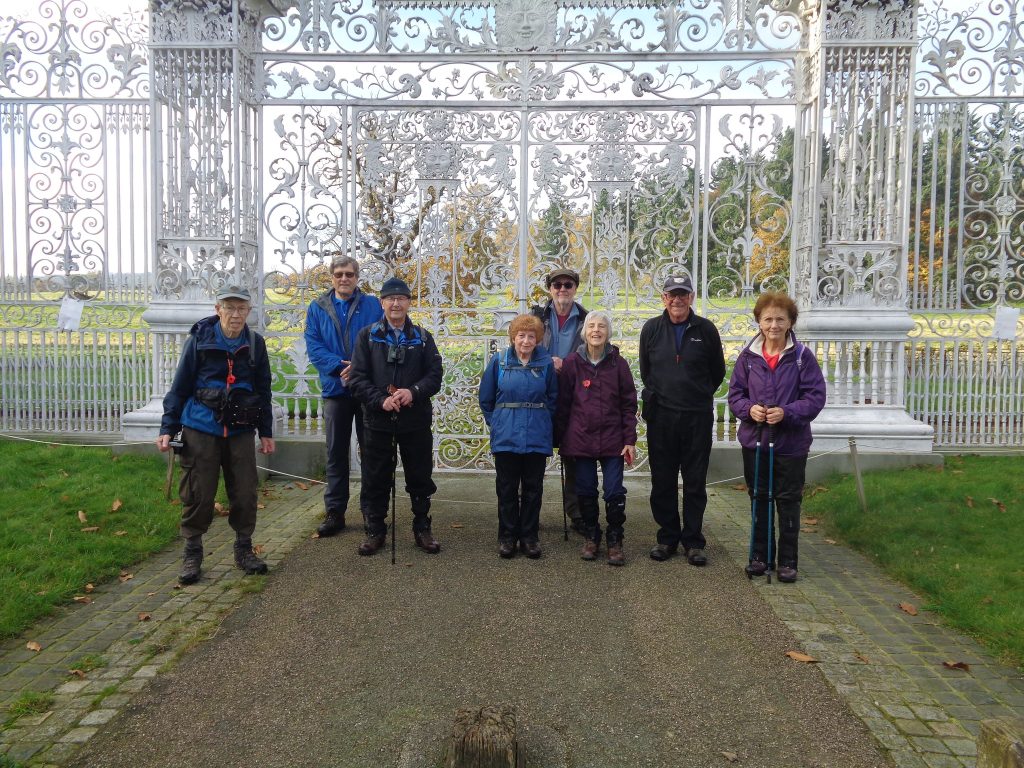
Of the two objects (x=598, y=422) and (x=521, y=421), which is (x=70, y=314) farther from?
(x=598, y=422)

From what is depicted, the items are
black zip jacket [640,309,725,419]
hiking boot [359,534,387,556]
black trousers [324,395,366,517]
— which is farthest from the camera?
black trousers [324,395,366,517]

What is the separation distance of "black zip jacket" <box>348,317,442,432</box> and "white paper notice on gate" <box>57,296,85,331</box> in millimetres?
4315

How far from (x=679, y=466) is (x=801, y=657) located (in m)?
1.88

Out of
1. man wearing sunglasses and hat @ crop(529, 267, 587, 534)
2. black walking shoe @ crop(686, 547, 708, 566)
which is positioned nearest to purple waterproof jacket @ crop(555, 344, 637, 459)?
man wearing sunglasses and hat @ crop(529, 267, 587, 534)

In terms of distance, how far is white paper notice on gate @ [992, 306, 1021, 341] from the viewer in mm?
7855

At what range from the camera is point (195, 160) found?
25.4 ft

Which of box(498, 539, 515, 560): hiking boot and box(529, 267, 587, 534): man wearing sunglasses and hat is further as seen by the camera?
box(529, 267, 587, 534): man wearing sunglasses and hat

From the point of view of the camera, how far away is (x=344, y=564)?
540 cm

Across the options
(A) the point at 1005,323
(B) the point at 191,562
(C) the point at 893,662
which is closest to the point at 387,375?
(B) the point at 191,562

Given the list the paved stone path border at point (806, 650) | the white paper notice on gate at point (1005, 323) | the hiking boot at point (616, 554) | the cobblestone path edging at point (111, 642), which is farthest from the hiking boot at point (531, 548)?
the white paper notice on gate at point (1005, 323)

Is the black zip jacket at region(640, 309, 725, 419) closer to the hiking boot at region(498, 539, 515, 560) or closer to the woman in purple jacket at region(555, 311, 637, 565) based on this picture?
the woman in purple jacket at region(555, 311, 637, 565)

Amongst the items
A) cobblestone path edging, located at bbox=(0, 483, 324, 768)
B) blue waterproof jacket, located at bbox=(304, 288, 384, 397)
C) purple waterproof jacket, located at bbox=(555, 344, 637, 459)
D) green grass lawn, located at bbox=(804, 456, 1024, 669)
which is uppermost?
blue waterproof jacket, located at bbox=(304, 288, 384, 397)

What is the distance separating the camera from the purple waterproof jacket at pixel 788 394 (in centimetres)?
496

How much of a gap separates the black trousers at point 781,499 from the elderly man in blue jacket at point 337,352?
2.88 metres
